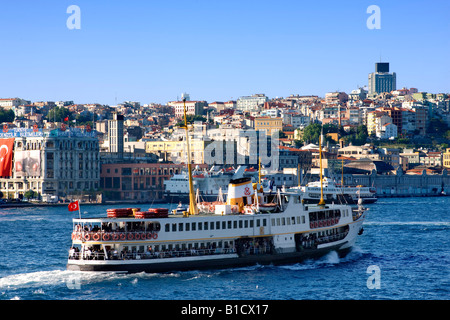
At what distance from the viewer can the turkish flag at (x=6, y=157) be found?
10725 centimetres

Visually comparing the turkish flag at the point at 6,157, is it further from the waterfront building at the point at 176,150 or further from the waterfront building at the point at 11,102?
the waterfront building at the point at 11,102

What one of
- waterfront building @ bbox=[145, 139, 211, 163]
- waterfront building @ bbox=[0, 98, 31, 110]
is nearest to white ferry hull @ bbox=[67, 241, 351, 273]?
waterfront building @ bbox=[145, 139, 211, 163]

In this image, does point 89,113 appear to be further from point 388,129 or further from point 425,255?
point 425,255

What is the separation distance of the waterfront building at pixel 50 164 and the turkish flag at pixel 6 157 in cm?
66

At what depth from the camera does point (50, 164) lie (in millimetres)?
107625

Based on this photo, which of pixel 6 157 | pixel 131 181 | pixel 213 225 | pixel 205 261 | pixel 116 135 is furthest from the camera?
pixel 116 135

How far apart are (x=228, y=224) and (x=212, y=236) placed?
967 mm

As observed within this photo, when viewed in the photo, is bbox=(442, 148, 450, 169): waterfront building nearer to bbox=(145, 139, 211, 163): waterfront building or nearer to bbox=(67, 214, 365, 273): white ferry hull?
bbox=(145, 139, 211, 163): waterfront building

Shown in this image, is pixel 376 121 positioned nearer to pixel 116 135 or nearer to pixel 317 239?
pixel 116 135

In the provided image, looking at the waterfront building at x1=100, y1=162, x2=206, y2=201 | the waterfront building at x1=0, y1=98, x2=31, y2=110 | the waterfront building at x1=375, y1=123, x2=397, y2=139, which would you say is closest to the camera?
the waterfront building at x1=100, y1=162, x2=206, y2=201

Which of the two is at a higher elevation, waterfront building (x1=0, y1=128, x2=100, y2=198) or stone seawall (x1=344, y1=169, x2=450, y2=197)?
waterfront building (x1=0, y1=128, x2=100, y2=198)

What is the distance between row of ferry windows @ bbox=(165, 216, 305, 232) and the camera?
33.7 m

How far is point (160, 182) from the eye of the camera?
11900cm

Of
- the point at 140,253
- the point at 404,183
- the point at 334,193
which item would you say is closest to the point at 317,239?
the point at 140,253
